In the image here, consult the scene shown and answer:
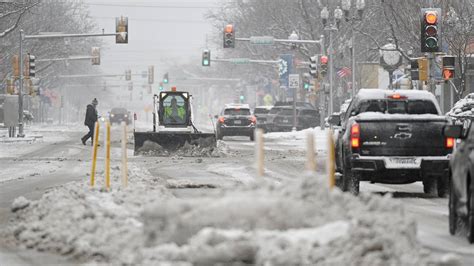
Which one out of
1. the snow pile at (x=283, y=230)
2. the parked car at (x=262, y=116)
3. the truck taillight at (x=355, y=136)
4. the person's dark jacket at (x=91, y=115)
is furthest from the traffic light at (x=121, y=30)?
the snow pile at (x=283, y=230)

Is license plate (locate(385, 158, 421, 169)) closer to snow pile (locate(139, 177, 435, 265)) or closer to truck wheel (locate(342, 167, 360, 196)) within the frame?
truck wheel (locate(342, 167, 360, 196))

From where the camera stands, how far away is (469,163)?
13359 mm

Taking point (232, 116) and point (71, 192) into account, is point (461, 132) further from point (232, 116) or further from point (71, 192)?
point (232, 116)

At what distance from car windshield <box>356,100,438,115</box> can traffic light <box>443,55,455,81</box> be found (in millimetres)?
12768

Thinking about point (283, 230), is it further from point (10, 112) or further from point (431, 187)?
point (10, 112)

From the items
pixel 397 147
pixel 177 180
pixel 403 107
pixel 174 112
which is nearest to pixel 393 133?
pixel 397 147

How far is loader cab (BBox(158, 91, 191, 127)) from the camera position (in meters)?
46.2

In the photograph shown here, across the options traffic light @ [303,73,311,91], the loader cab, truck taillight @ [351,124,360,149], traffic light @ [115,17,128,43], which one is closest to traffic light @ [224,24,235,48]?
traffic light @ [115,17,128,43]

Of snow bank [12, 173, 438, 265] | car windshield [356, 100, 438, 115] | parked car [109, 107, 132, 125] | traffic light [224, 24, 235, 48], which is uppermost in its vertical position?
traffic light [224, 24, 235, 48]

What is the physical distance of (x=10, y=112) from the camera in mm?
54688

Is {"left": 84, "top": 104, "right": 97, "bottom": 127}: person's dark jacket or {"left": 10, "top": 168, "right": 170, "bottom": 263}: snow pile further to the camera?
{"left": 84, "top": 104, "right": 97, "bottom": 127}: person's dark jacket

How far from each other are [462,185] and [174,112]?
1308 inches

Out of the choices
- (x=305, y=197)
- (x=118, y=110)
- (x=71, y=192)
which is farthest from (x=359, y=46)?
(x=305, y=197)

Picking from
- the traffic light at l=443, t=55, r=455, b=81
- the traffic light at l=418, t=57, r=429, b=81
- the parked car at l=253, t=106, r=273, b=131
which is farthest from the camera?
the parked car at l=253, t=106, r=273, b=131
